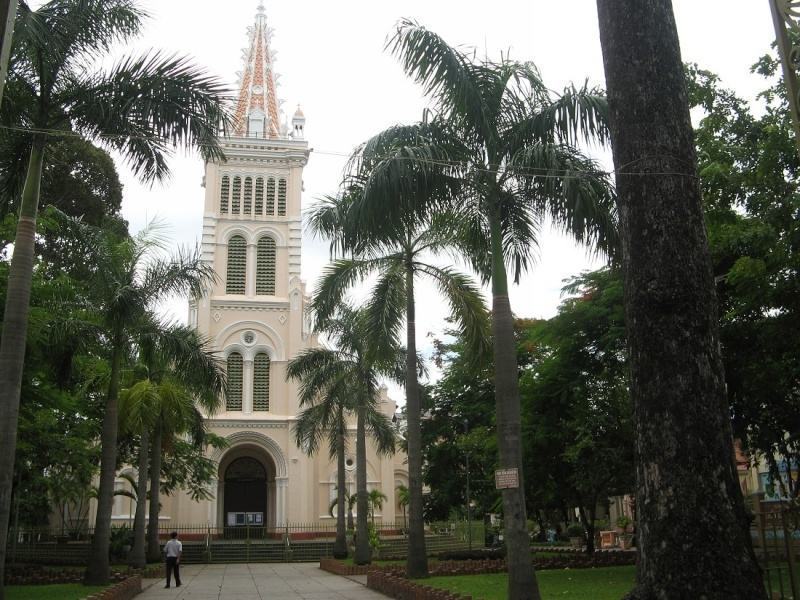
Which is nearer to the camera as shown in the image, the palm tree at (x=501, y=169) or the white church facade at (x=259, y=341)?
the palm tree at (x=501, y=169)

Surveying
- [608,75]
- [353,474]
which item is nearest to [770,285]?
[608,75]

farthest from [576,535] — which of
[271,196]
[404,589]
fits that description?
[404,589]

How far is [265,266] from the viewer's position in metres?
43.2

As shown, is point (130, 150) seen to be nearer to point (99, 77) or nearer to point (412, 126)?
point (99, 77)

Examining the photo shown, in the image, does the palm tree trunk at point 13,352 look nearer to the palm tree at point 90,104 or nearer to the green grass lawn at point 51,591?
the palm tree at point 90,104

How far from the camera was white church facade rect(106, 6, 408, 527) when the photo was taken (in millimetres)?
40094

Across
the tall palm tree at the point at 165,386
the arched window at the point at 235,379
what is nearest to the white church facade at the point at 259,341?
the arched window at the point at 235,379

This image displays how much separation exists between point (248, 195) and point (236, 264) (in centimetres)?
376

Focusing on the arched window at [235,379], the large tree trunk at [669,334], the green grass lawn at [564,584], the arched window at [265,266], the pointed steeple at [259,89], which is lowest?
the green grass lawn at [564,584]

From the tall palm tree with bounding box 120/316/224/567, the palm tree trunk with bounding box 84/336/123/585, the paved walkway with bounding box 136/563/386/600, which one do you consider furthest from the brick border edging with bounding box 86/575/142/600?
the tall palm tree with bounding box 120/316/224/567

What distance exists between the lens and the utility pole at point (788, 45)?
6.08 metres

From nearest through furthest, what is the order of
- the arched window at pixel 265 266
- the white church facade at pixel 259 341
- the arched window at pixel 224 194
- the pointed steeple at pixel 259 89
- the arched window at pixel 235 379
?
the white church facade at pixel 259 341 → the arched window at pixel 235 379 → the arched window at pixel 265 266 → the arched window at pixel 224 194 → the pointed steeple at pixel 259 89

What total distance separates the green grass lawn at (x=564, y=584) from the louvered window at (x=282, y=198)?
89.9 ft

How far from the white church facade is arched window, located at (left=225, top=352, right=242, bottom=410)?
0.05m
